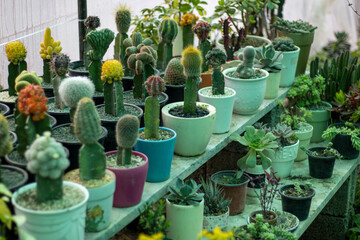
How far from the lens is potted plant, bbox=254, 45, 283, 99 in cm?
353

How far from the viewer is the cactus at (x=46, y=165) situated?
1.71 m

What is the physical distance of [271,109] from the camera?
12.1 ft

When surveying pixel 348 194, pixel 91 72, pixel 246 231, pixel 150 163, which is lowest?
pixel 348 194

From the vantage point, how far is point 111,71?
2488 millimetres

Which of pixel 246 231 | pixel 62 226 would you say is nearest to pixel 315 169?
pixel 246 231

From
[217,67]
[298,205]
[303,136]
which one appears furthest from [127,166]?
[303,136]

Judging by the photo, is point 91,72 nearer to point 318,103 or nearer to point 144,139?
point 144,139

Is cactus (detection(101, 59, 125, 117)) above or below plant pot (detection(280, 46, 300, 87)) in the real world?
above

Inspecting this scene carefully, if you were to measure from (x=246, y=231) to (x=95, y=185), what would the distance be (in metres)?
1.03

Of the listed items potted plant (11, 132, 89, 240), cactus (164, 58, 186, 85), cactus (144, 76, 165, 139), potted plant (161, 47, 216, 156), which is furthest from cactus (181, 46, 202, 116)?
potted plant (11, 132, 89, 240)

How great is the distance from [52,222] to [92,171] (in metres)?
0.29

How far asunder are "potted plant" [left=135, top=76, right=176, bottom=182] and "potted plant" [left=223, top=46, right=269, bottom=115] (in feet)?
→ 2.94

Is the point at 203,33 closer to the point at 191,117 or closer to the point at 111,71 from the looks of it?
the point at 191,117

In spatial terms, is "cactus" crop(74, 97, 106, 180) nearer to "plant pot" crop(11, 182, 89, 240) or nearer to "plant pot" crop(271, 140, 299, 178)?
"plant pot" crop(11, 182, 89, 240)
